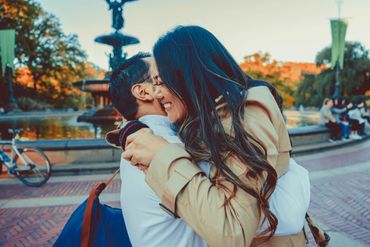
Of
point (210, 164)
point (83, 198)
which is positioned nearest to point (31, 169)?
point (83, 198)

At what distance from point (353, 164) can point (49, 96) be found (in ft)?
149

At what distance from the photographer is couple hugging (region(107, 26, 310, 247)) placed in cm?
88

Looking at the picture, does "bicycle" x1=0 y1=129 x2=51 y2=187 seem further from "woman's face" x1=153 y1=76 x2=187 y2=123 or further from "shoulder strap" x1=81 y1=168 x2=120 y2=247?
"woman's face" x1=153 y1=76 x2=187 y2=123

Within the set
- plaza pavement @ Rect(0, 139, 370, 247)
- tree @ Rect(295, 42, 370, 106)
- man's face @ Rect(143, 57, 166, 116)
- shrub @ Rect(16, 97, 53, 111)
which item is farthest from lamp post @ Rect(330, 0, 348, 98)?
shrub @ Rect(16, 97, 53, 111)

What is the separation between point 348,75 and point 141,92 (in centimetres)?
3995

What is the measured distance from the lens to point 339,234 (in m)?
3.74

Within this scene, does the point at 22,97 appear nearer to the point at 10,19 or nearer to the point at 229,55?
the point at 10,19

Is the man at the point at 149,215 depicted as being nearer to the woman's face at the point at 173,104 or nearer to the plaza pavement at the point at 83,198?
the woman's face at the point at 173,104

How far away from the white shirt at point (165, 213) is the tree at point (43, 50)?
4197 centimetres

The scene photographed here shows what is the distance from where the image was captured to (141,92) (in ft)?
4.63

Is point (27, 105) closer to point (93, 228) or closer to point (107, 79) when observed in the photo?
point (107, 79)

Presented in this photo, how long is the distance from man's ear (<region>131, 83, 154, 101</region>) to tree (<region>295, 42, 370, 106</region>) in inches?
1534

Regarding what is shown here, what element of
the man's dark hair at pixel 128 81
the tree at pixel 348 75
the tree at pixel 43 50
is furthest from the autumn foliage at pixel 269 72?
the man's dark hair at pixel 128 81

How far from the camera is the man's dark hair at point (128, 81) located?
142 centimetres
